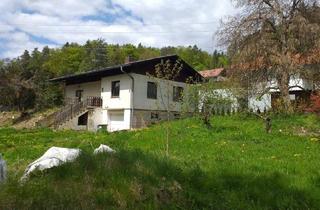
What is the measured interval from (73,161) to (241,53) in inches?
767

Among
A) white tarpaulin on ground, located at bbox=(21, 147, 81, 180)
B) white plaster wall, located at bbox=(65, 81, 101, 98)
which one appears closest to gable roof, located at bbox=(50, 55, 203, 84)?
white plaster wall, located at bbox=(65, 81, 101, 98)

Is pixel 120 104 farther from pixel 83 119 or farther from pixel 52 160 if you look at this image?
pixel 52 160

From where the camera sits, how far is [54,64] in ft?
243

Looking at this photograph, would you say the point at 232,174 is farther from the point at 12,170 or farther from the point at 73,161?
the point at 12,170

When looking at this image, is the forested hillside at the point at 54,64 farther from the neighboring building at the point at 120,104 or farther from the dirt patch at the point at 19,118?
the neighboring building at the point at 120,104

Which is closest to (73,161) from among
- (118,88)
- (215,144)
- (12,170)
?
(12,170)

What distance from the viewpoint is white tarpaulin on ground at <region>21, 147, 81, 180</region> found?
7.17 metres

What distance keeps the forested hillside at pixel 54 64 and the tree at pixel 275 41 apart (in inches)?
92.4

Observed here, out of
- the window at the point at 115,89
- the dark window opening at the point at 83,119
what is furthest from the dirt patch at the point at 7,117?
the window at the point at 115,89

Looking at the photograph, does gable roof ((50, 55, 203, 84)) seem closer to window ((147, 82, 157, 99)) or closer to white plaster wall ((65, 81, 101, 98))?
white plaster wall ((65, 81, 101, 98))

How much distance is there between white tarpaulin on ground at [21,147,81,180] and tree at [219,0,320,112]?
17.9 meters

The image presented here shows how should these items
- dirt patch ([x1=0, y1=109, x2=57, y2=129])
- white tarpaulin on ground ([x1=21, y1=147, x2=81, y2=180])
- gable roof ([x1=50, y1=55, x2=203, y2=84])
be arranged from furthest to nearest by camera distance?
dirt patch ([x1=0, y1=109, x2=57, y2=129]) → gable roof ([x1=50, y1=55, x2=203, y2=84]) → white tarpaulin on ground ([x1=21, y1=147, x2=81, y2=180])

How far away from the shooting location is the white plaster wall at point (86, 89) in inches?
1453

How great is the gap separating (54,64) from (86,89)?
126 ft
